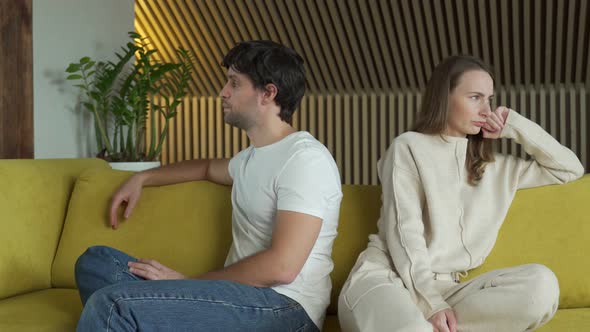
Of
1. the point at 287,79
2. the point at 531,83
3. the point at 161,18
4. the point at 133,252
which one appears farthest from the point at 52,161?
the point at 531,83

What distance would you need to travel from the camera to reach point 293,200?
1945 millimetres

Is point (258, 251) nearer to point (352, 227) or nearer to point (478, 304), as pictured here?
point (352, 227)

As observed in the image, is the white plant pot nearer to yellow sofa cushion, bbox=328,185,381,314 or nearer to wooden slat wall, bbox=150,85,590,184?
yellow sofa cushion, bbox=328,185,381,314

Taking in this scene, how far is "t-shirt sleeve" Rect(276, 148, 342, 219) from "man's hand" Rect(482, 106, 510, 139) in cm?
53

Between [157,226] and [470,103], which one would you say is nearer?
[470,103]

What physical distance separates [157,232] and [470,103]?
1.05 meters

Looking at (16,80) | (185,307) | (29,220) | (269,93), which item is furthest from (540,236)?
(16,80)

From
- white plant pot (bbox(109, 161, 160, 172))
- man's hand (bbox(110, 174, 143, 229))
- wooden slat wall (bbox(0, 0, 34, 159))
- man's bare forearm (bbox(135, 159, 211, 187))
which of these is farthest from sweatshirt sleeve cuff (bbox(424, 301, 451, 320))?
white plant pot (bbox(109, 161, 160, 172))

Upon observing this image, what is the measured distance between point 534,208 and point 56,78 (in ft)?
8.82

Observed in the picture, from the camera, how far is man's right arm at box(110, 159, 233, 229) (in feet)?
7.93

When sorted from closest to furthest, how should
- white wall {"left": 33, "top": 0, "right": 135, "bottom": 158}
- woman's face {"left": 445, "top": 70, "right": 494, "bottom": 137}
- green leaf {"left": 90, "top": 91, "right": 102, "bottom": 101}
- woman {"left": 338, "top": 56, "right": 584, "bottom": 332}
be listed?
woman {"left": 338, "top": 56, "right": 584, "bottom": 332} < woman's face {"left": 445, "top": 70, "right": 494, "bottom": 137} < white wall {"left": 33, "top": 0, "right": 135, "bottom": 158} < green leaf {"left": 90, "top": 91, "right": 102, "bottom": 101}

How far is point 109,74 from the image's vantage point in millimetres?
4242

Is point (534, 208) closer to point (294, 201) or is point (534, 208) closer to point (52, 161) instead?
point (294, 201)

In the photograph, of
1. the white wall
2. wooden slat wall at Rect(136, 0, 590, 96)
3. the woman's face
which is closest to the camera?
the woman's face
